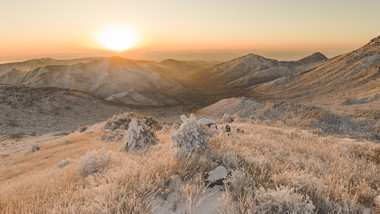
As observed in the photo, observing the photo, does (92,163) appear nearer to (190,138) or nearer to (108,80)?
(190,138)

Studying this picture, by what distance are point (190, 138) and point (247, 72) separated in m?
159

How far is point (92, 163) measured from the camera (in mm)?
5328

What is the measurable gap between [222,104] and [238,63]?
404ft

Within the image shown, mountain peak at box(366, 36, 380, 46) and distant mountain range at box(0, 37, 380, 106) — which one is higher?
mountain peak at box(366, 36, 380, 46)

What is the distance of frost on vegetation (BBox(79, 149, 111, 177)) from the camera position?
5.12 m

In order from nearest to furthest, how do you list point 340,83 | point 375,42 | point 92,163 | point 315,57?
1. point 92,163
2. point 340,83
3. point 375,42
4. point 315,57

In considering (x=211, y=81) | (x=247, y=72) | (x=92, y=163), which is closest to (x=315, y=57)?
(x=247, y=72)

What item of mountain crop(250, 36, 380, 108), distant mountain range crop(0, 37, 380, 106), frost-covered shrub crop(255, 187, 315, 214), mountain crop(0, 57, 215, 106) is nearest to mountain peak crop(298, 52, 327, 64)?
distant mountain range crop(0, 37, 380, 106)

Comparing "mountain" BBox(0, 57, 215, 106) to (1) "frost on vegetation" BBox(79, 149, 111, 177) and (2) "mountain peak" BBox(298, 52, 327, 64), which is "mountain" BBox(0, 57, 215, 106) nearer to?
(1) "frost on vegetation" BBox(79, 149, 111, 177)

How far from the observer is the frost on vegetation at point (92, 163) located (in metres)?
5.12

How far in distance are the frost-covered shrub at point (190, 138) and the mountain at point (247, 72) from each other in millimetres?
106367

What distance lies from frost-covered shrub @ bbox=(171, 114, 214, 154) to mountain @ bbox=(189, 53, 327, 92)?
10637cm

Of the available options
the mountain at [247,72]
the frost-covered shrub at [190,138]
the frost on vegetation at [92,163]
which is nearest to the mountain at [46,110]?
the frost on vegetation at [92,163]

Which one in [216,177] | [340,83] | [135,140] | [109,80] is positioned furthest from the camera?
[109,80]
